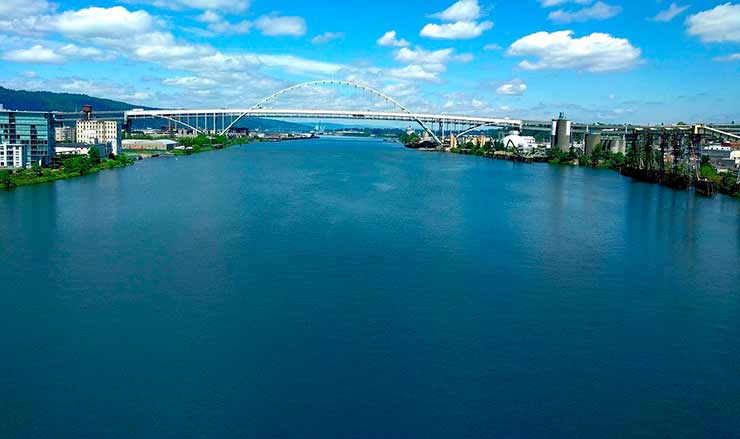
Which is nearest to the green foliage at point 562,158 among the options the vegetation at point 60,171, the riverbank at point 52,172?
the vegetation at point 60,171

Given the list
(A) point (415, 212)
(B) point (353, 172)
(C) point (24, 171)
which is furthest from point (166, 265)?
(B) point (353, 172)

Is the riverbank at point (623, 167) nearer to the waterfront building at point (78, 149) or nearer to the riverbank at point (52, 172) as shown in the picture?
the riverbank at point (52, 172)

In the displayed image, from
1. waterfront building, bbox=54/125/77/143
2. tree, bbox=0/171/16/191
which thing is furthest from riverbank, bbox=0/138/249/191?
waterfront building, bbox=54/125/77/143

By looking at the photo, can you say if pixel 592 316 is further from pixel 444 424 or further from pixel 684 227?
pixel 684 227

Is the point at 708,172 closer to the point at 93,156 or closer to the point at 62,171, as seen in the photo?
the point at 62,171

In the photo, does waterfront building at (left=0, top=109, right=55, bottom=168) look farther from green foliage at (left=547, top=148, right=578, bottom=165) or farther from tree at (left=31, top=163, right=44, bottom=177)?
green foliage at (left=547, top=148, right=578, bottom=165)
